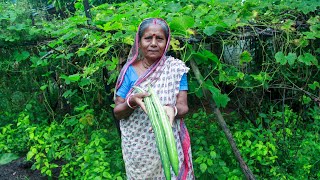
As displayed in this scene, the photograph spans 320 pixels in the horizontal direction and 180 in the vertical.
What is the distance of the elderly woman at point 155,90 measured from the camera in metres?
1.97

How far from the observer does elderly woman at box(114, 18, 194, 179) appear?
197cm

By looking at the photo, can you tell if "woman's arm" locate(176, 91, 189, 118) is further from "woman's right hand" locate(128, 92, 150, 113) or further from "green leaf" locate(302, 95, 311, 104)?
"green leaf" locate(302, 95, 311, 104)

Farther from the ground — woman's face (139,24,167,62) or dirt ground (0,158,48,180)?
woman's face (139,24,167,62)

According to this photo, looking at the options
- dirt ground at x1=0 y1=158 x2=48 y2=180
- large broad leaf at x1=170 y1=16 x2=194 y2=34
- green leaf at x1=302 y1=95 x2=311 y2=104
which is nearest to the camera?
large broad leaf at x1=170 y1=16 x2=194 y2=34

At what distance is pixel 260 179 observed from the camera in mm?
3014

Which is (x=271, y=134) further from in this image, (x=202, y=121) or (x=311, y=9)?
(x=311, y=9)

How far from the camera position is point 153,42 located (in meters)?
1.95

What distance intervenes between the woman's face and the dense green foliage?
396 mm

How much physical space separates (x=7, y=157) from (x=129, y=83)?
250cm

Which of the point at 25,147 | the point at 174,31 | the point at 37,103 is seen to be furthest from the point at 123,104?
the point at 37,103

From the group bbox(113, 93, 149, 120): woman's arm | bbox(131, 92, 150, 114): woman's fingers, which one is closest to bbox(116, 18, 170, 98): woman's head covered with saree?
bbox(113, 93, 149, 120): woman's arm

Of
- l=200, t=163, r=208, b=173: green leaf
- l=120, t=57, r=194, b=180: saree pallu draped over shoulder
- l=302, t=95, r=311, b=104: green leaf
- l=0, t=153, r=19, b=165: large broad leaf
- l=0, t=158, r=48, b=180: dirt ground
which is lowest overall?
l=0, t=158, r=48, b=180: dirt ground

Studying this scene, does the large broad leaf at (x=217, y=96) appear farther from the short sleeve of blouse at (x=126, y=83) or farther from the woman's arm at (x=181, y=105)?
the short sleeve of blouse at (x=126, y=83)

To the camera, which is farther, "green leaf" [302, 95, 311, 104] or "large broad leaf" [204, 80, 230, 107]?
"green leaf" [302, 95, 311, 104]
